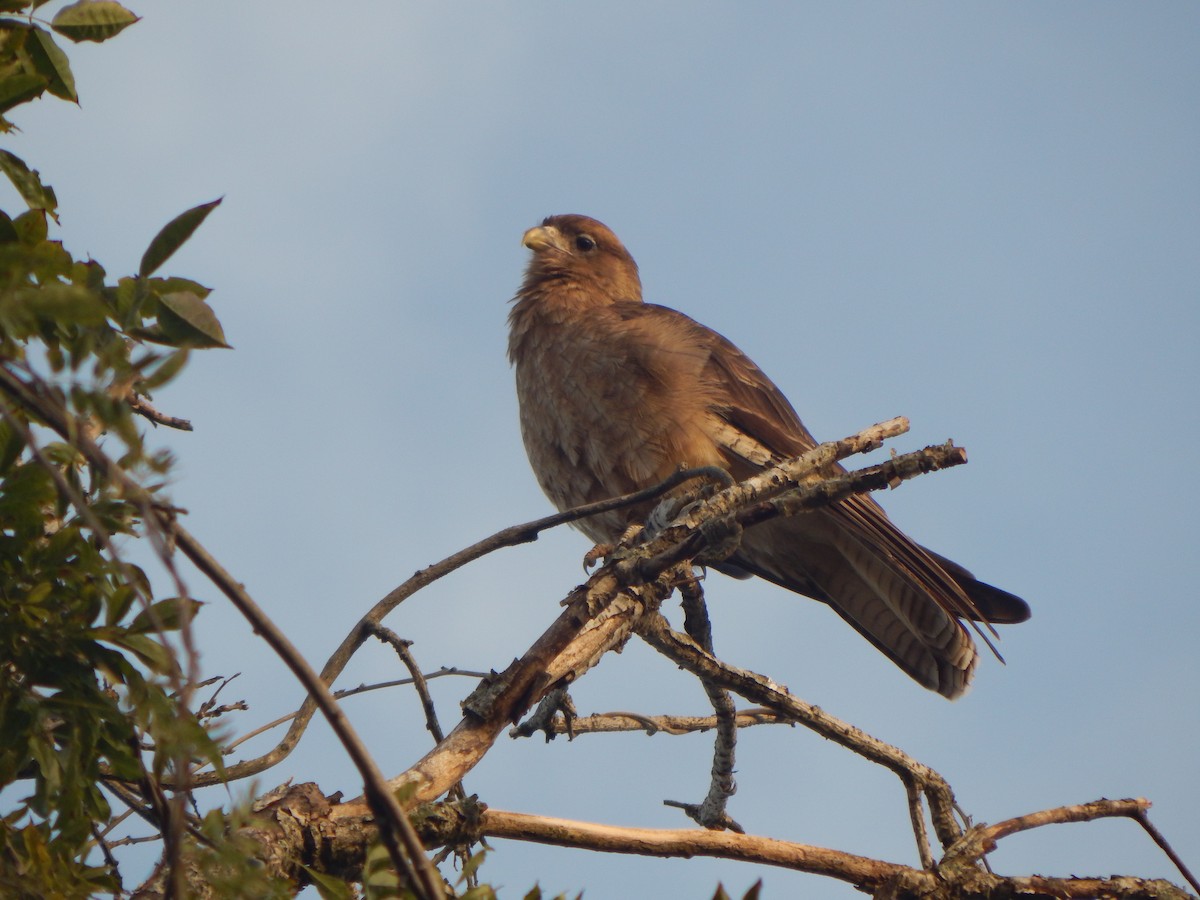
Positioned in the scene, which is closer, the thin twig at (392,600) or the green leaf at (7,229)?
the green leaf at (7,229)

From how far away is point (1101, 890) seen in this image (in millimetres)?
2875

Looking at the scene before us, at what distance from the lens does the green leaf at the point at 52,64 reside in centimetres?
209

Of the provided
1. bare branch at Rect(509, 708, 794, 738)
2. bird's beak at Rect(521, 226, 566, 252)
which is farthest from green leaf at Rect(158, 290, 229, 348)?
bird's beak at Rect(521, 226, 566, 252)

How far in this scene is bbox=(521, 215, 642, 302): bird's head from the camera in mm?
6574

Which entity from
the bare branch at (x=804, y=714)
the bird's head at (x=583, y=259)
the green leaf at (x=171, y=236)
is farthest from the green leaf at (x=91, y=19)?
the bird's head at (x=583, y=259)

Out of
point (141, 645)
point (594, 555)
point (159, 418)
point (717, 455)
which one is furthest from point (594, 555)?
point (141, 645)

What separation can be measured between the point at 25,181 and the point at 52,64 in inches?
9.3

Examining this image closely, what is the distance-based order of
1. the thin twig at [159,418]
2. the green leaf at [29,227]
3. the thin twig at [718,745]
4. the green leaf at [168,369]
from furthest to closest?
1. the thin twig at [718,745]
2. the thin twig at [159,418]
3. the green leaf at [29,227]
4. the green leaf at [168,369]

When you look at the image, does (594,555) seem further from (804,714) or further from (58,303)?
(58,303)

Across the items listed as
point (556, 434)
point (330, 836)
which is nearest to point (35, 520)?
point (330, 836)

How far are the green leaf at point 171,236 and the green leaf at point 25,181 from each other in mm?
516

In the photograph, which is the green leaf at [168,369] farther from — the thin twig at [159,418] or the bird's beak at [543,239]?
the bird's beak at [543,239]

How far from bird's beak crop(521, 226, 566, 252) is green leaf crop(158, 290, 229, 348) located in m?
5.18

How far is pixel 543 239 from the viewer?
6.82 meters
